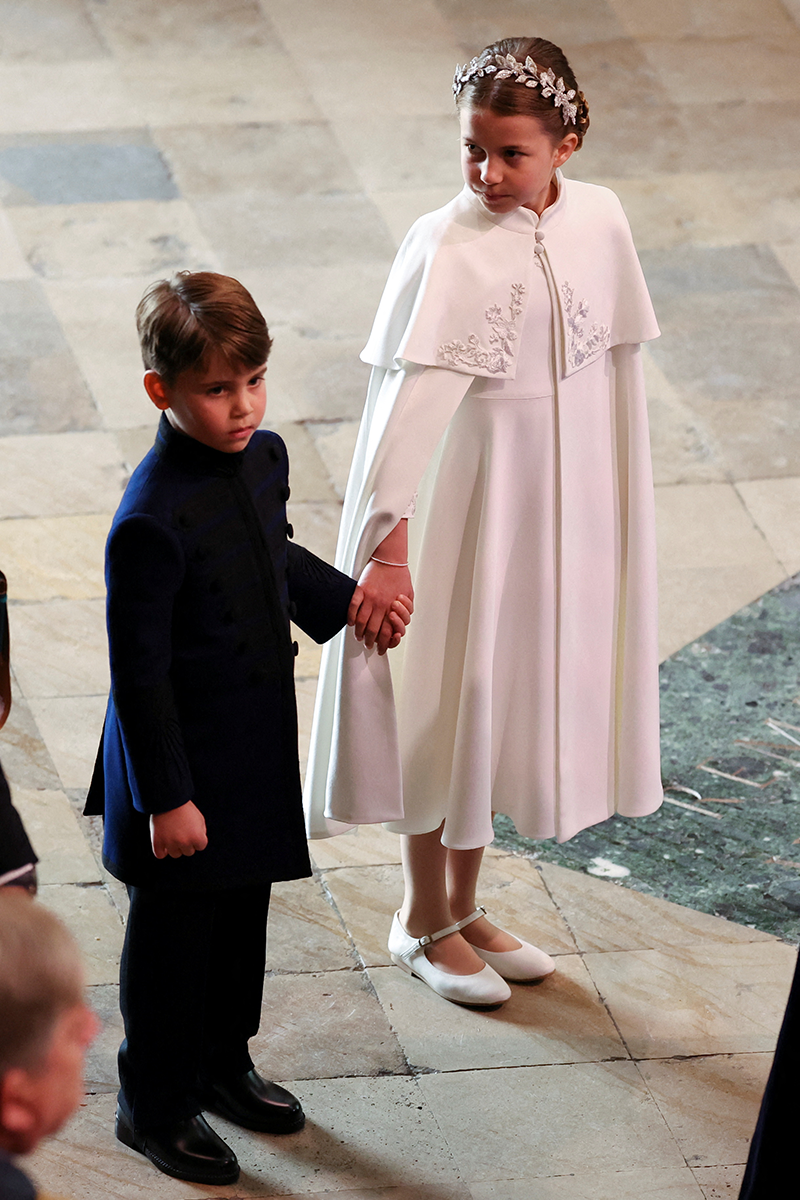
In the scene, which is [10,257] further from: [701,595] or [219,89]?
[701,595]

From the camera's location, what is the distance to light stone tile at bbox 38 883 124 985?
3652 mm

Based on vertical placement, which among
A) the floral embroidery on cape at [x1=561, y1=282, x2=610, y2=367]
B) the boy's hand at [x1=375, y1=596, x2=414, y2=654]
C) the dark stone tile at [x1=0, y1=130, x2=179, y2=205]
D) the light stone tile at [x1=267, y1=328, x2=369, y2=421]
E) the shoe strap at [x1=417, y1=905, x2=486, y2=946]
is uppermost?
the floral embroidery on cape at [x1=561, y1=282, x2=610, y2=367]

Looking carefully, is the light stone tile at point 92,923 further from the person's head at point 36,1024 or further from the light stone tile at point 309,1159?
the person's head at point 36,1024

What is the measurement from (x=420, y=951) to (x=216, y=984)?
2.31 ft

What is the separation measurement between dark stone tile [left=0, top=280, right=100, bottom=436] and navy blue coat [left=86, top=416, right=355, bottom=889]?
10.5 ft

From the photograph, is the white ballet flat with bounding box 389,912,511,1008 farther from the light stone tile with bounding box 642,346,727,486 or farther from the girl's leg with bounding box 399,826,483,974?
the light stone tile with bounding box 642,346,727,486

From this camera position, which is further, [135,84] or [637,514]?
[135,84]

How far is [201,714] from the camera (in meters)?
2.83

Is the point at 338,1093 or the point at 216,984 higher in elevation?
the point at 216,984

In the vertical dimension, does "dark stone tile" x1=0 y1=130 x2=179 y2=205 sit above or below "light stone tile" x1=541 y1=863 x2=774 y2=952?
above

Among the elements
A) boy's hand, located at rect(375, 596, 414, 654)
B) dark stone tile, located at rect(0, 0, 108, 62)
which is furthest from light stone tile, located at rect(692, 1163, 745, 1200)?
dark stone tile, located at rect(0, 0, 108, 62)

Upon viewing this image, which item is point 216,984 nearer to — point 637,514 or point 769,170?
point 637,514

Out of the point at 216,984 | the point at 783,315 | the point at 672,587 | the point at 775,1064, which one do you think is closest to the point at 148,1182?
the point at 216,984

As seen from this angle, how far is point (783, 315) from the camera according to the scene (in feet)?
23.0
